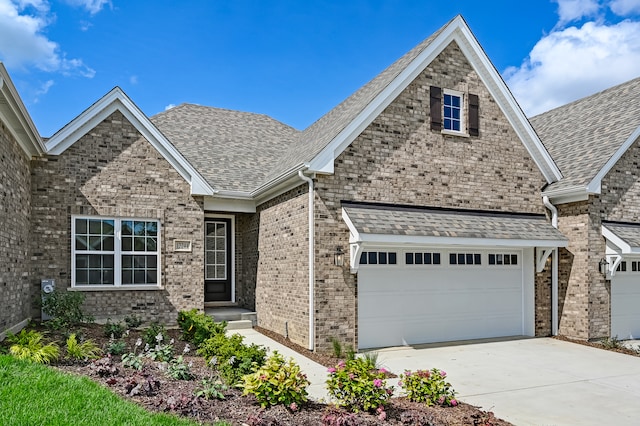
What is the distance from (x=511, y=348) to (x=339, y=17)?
9.04 m

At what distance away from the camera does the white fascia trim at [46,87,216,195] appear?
1132 centimetres

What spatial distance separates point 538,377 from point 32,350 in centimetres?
810

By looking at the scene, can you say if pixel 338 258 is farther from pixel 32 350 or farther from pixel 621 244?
pixel 621 244

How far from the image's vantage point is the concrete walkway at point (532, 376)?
664 centimetres

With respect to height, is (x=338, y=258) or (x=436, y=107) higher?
(x=436, y=107)

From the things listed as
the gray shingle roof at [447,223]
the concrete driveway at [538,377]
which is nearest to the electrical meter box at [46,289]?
the gray shingle roof at [447,223]

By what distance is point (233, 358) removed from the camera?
7191 mm

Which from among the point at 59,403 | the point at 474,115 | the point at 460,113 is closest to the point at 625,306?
the point at 474,115

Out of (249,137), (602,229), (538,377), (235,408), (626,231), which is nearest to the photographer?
(235,408)

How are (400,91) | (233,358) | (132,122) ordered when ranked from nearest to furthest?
(233,358) → (400,91) → (132,122)

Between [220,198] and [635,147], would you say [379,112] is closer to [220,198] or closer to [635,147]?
[220,198]

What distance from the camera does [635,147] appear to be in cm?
1330

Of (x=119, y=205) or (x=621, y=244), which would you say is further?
(x=621, y=244)

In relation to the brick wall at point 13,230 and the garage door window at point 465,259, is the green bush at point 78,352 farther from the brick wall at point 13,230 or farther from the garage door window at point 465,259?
the garage door window at point 465,259
